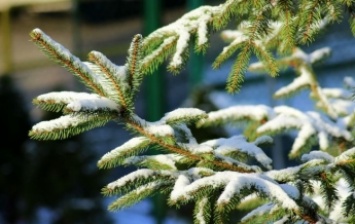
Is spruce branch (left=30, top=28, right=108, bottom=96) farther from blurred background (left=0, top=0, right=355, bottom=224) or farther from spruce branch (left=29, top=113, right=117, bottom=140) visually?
blurred background (left=0, top=0, right=355, bottom=224)

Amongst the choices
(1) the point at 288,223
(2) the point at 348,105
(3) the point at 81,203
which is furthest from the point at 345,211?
(3) the point at 81,203

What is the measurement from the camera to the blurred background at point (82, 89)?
6199mm

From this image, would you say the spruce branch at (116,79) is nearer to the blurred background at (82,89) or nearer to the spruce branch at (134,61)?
the spruce branch at (134,61)

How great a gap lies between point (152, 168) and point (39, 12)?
6.25m

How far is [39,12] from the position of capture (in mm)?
8133

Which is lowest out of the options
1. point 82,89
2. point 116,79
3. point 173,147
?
point 173,147

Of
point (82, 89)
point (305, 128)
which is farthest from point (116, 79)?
point (82, 89)

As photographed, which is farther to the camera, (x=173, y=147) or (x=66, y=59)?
(x=173, y=147)

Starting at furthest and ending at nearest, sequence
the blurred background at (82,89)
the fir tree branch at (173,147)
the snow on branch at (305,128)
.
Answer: the blurred background at (82,89) < the snow on branch at (305,128) < the fir tree branch at (173,147)

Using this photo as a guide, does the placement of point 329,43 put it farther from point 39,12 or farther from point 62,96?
point 62,96

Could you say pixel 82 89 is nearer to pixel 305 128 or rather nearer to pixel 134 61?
pixel 305 128

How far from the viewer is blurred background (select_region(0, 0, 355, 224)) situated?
20.3 ft

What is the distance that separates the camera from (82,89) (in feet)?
25.5

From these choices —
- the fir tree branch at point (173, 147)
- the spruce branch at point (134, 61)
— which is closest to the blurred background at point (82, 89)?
the fir tree branch at point (173, 147)
